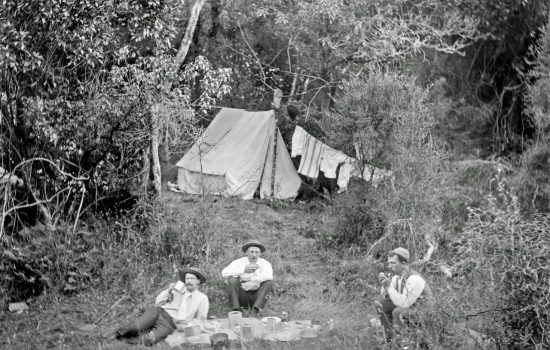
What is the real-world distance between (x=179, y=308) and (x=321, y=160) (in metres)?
5.86

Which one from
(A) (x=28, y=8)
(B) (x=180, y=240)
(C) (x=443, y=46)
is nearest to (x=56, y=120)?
(A) (x=28, y=8)

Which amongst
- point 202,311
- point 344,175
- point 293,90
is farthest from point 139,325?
point 293,90

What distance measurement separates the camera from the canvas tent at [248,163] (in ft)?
45.9

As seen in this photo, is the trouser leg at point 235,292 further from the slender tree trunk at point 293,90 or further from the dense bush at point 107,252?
the slender tree trunk at point 293,90

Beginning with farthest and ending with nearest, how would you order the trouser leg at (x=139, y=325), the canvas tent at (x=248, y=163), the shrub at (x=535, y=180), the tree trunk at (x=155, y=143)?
the canvas tent at (x=248, y=163) → the shrub at (x=535, y=180) → the tree trunk at (x=155, y=143) → the trouser leg at (x=139, y=325)

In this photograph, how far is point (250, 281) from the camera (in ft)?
28.1

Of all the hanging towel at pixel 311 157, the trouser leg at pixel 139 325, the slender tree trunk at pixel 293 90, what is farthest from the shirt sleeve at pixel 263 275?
the slender tree trunk at pixel 293 90

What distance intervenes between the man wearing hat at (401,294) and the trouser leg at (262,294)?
5.29 feet

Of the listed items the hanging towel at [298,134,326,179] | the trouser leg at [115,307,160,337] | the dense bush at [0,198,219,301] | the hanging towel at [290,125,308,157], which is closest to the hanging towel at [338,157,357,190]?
the hanging towel at [298,134,326,179]

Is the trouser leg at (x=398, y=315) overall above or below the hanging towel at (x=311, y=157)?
below

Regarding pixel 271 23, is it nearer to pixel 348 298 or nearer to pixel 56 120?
pixel 56 120

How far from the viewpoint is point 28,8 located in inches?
378

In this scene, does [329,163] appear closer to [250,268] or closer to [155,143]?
[155,143]

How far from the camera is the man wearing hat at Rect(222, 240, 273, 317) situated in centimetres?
850
